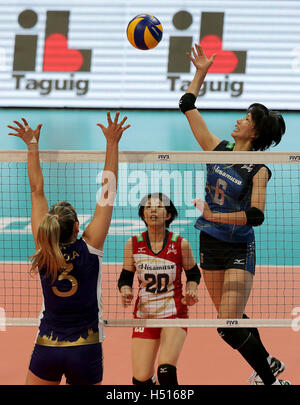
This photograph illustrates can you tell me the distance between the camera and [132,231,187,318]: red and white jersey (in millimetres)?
4633

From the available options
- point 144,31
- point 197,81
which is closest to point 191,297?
point 197,81

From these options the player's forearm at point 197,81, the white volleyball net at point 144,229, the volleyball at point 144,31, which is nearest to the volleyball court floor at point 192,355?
the white volleyball net at point 144,229

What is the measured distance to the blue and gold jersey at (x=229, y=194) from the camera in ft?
15.7

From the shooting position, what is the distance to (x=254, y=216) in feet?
14.9

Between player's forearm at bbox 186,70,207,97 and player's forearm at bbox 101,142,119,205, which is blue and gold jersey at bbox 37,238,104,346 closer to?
player's forearm at bbox 101,142,119,205

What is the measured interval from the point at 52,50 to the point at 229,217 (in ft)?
48.1

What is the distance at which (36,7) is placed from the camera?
18.2 m

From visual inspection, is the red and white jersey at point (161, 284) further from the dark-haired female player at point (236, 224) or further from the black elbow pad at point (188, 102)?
the black elbow pad at point (188, 102)

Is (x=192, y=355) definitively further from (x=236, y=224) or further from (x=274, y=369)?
(x=236, y=224)

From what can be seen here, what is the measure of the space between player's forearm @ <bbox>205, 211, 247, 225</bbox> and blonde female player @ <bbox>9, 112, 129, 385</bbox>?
4.24 ft

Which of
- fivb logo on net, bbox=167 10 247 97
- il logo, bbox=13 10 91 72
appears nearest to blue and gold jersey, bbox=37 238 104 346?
fivb logo on net, bbox=167 10 247 97
